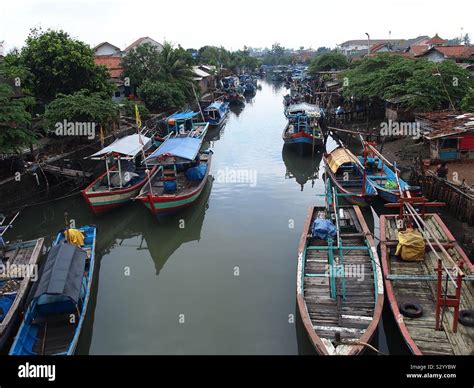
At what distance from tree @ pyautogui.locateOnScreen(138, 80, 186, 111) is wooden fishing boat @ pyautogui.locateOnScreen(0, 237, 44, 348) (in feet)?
70.8

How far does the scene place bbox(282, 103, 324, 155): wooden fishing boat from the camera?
23.9 meters

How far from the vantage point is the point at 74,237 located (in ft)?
39.0

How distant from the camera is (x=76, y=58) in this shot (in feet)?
75.0

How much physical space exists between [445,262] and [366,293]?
8.77ft

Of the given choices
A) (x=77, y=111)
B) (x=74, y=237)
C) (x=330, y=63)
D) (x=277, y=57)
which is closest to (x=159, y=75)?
(x=77, y=111)

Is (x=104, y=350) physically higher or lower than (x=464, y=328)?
lower

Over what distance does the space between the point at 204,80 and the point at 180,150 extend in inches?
1407

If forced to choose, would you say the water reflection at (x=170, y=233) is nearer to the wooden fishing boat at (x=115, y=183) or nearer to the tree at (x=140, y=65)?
the wooden fishing boat at (x=115, y=183)

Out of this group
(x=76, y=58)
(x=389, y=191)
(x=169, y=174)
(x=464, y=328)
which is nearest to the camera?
(x=464, y=328)

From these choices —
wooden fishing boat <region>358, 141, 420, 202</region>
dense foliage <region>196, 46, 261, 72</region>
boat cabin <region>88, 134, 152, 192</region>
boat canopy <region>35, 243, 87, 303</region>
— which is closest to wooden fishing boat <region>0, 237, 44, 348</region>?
boat canopy <region>35, 243, 87, 303</region>

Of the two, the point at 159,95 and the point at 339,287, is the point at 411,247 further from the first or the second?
the point at 159,95

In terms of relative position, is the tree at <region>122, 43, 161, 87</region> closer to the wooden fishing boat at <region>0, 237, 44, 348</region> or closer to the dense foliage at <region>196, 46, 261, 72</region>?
the wooden fishing boat at <region>0, 237, 44, 348</region>
